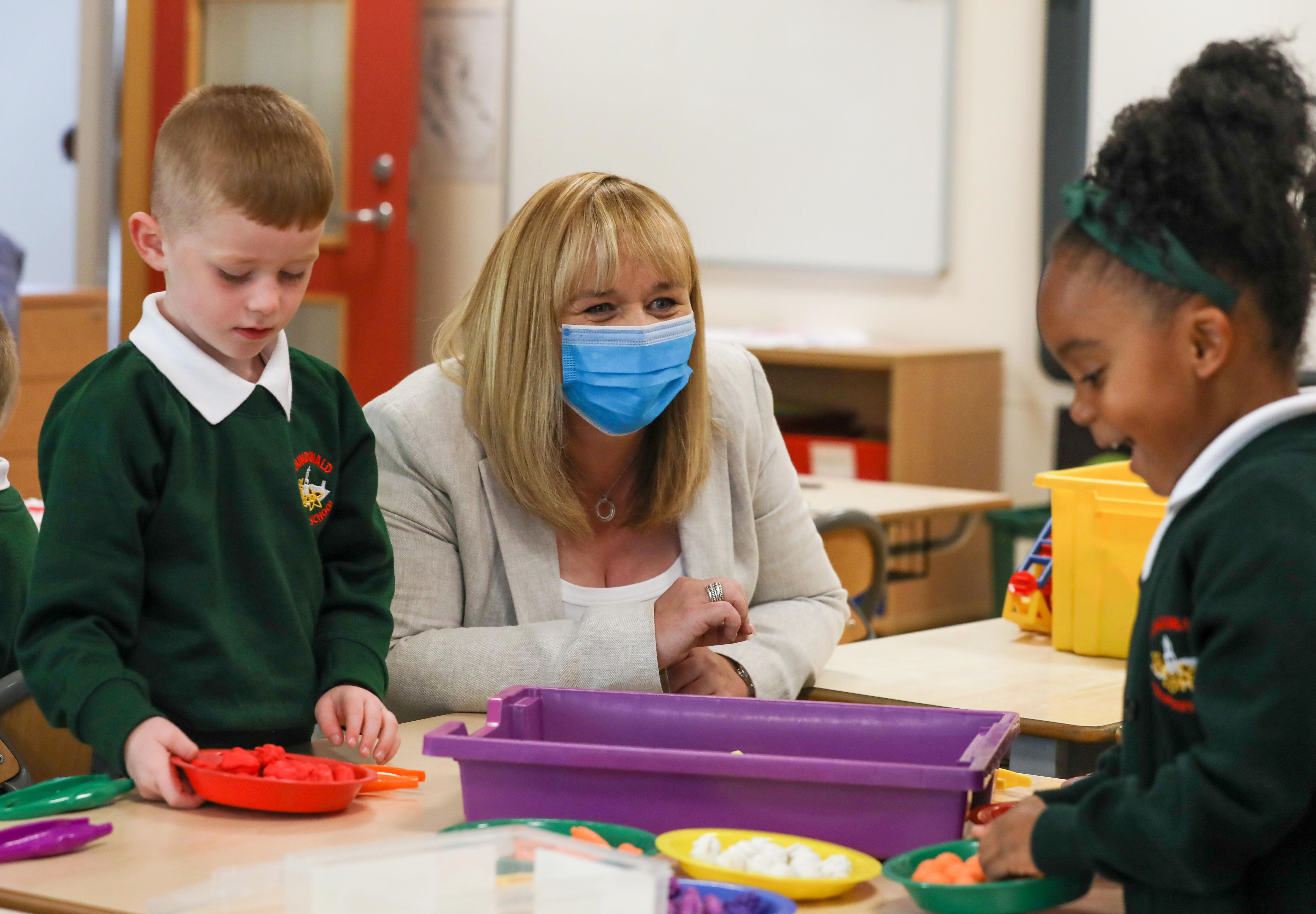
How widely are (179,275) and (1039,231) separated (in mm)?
3557

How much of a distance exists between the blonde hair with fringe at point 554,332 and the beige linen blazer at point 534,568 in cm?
3

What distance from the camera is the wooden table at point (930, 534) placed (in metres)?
3.25

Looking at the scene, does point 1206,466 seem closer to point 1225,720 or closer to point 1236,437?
point 1236,437

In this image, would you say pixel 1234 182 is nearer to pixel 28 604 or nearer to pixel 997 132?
pixel 28 604

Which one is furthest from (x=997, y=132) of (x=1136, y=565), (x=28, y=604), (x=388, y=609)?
(x=28, y=604)

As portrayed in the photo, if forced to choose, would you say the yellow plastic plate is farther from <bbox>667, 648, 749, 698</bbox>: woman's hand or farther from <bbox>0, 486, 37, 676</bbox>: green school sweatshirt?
<bbox>0, 486, 37, 676</bbox>: green school sweatshirt

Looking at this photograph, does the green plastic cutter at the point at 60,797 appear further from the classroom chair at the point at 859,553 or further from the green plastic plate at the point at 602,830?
the classroom chair at the point at 859,553

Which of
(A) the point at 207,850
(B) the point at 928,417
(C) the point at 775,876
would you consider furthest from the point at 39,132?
(C) the point at 775,876

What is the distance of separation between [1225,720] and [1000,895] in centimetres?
20

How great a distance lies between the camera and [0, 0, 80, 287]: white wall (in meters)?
5.74

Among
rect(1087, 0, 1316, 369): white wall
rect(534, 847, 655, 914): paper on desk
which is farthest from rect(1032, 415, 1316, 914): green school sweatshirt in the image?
rect(1087, 0, 1316, 369): white wall

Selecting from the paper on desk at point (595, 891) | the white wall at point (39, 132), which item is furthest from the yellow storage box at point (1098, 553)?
the white wall at point (39, 132)

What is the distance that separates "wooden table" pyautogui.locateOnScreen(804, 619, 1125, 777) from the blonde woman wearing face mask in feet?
0.24

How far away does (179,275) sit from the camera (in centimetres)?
128
